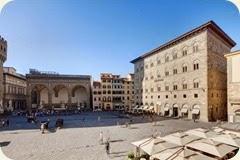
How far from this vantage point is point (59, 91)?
41344 millimetres

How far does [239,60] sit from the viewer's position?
16000 mm

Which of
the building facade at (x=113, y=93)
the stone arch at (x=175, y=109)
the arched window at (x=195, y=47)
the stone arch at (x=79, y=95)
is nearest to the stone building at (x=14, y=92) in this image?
the stone arch at (x=79, y=95)

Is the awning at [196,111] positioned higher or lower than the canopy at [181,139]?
lower

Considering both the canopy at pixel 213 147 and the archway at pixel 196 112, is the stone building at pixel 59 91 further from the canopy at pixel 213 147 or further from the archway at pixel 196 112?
the canopy at pixel 213 147

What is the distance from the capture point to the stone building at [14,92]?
3256 centimetres

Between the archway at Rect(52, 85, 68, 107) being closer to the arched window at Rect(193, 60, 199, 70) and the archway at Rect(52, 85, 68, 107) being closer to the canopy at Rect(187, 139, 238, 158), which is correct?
the arched window at Rect(193, 60, 199, 70)

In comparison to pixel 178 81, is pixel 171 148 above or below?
below

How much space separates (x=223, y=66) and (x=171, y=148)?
16.8 metres

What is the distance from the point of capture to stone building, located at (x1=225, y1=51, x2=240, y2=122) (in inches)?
645

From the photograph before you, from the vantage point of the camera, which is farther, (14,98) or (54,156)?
(14,98)

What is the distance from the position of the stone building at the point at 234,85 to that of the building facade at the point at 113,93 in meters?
11.1

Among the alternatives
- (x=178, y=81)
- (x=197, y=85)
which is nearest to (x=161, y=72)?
(x=178, y=81)

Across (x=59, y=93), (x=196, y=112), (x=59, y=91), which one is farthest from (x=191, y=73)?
(x=59, y=93)

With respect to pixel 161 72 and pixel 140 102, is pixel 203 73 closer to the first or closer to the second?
pixel 161 72
